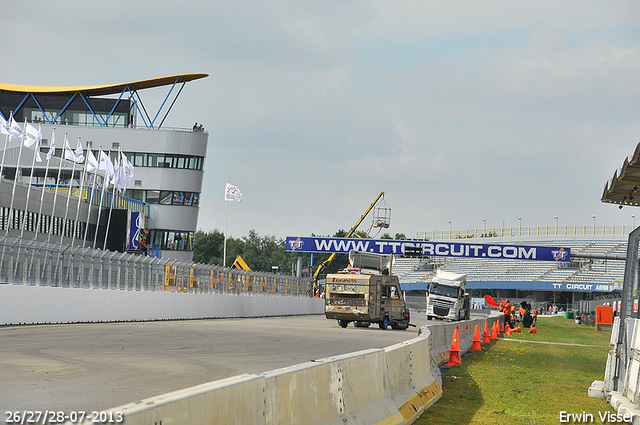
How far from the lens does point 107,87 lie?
73688mm

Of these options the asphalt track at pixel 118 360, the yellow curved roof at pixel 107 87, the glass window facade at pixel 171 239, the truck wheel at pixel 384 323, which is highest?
the yellow curved roof at pixel 107 87

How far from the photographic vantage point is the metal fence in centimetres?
2434

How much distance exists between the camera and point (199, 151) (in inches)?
3046

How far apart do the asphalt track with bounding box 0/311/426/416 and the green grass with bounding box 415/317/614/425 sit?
3.37 meters

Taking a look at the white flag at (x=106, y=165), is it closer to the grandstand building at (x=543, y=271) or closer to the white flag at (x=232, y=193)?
the white flag at (x=232, y=193)

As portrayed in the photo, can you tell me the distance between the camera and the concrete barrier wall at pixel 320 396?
4.47m

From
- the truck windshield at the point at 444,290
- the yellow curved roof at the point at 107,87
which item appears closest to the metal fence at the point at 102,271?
the truck windshield at the point at 444,290

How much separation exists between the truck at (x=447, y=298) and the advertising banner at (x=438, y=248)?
9.90 meters

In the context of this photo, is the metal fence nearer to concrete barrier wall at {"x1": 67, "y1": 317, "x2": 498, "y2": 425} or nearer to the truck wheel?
the truck wheel

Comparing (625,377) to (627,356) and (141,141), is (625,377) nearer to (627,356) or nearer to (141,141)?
(627,356)

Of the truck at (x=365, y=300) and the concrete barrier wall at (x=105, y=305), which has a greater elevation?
the truck at (x=365, y=300)

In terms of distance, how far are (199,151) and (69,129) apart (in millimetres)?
12741

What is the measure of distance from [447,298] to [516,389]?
3931 cm

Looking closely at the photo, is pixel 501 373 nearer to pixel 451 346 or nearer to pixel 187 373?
pixel 451 346
